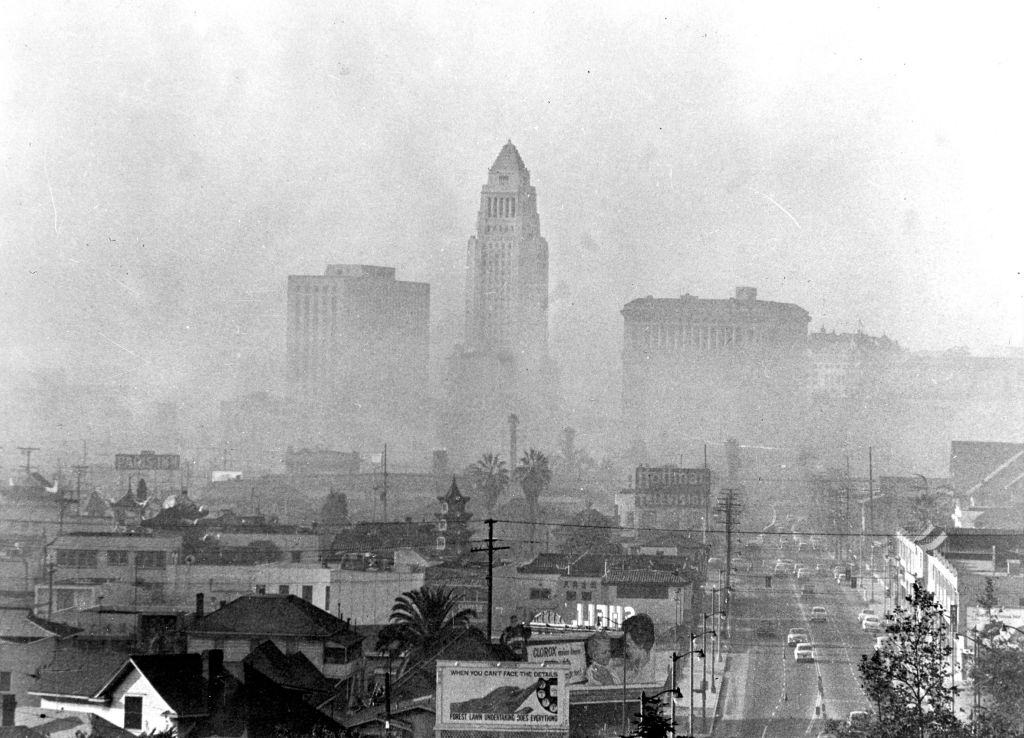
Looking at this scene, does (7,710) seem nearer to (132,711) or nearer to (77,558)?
(132,711)

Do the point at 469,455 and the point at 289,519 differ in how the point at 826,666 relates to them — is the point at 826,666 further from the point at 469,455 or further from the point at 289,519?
the point at 469,455

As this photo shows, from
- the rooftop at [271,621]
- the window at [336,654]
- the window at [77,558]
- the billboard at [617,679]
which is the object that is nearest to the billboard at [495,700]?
the billboard at [617,679]

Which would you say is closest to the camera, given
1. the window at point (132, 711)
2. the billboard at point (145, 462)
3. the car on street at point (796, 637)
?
the window at point (132, 711)

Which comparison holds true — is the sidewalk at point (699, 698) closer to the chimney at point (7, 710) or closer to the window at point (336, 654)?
the window at point (336, 654)

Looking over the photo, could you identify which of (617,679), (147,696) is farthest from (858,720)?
(147,696)

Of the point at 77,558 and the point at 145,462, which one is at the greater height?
the point at 145,462

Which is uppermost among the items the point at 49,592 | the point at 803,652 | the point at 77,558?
the point at 77,558

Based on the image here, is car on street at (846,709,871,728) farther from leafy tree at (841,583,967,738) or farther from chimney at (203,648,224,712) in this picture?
chimney at (203,648,224,712)
